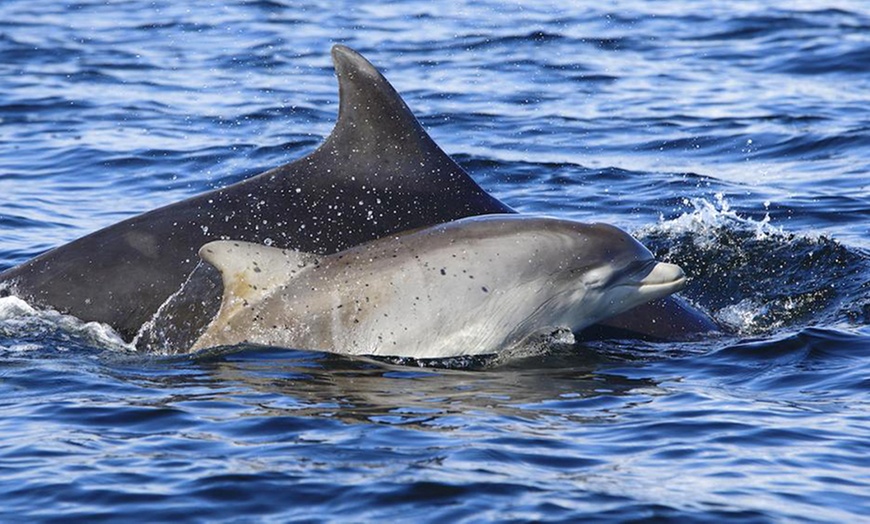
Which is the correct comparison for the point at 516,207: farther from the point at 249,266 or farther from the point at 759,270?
the point at 249,266

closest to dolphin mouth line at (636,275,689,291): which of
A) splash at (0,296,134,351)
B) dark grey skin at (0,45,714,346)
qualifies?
dark grey skin at (0,45,714,346)

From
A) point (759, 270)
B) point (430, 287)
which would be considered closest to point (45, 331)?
point (430, 287)

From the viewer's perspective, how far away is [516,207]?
17.9 m

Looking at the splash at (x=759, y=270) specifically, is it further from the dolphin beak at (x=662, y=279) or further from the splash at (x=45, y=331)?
the splash at (x=45, y=331)

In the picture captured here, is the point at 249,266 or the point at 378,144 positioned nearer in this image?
the point at 249,266

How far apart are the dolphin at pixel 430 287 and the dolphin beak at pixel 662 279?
1.6 inches

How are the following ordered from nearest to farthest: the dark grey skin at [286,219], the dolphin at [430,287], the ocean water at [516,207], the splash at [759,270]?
1. the ocean water at [516,207]
2. the dolphin at [430,287]
3. the dark grey skin at [286,219]
4. the splash at [759,270]

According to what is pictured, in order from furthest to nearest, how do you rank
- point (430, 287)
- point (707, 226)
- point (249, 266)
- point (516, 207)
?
point (516, 207), point (707, 226), point (430, 287), point (249, 266)

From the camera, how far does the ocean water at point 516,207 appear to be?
891 cm

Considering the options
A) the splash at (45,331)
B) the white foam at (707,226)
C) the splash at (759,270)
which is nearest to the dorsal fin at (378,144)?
the splash at (45,331)

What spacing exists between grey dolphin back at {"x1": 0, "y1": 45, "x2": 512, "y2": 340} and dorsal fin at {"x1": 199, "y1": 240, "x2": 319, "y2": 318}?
62 centimetres

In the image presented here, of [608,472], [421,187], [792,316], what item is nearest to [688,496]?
[608,472]

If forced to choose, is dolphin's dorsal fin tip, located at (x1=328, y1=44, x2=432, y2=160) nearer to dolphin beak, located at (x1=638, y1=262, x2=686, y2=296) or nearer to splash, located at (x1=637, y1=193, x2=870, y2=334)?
dolphin beak, located at (x1=638, y1=262, x2=686, y2=296)

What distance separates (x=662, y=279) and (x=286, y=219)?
284cm
